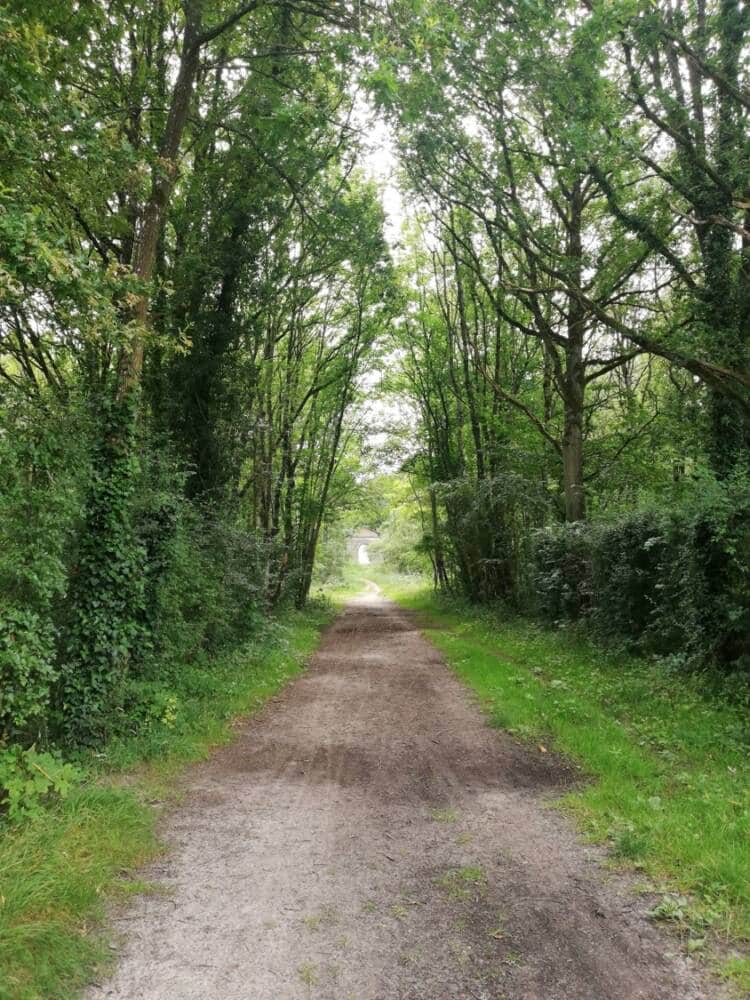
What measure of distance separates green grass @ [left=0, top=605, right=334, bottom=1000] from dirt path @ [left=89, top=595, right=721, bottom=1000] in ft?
0.62

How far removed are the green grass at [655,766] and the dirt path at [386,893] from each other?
284 mm

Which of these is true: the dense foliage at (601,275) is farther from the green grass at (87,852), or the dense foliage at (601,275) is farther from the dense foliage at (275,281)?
the green grass at (87,852)

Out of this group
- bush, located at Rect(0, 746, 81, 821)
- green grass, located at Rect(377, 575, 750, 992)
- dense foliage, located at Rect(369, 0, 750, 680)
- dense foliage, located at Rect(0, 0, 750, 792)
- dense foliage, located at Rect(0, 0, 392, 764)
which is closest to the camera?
green grass, located at Rect(377, 575, 750, 992)

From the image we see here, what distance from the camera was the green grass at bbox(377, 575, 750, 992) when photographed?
11.4 feet

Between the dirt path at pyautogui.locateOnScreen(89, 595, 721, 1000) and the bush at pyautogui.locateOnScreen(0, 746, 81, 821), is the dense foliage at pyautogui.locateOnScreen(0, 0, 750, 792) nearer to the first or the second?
the bush at pyautogui.locateOnScreen(0, 746, 81, 821)

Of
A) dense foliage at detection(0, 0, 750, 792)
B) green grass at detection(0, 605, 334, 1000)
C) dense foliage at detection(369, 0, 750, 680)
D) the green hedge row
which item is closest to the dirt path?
green grass at detection(0, 605, 334, 1000)

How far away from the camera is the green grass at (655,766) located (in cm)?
346

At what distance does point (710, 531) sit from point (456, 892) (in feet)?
20.1

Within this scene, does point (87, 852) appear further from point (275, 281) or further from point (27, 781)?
point (275, 281)

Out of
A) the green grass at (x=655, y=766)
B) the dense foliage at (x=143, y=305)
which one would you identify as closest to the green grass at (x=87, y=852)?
the dense foliage at (x=143, y=305)

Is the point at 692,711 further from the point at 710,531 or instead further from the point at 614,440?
the point at 614,440

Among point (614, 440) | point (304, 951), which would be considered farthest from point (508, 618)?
point (304, 951)

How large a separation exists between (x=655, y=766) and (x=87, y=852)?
Answer: 4666mm

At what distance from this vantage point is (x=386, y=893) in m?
3.69
